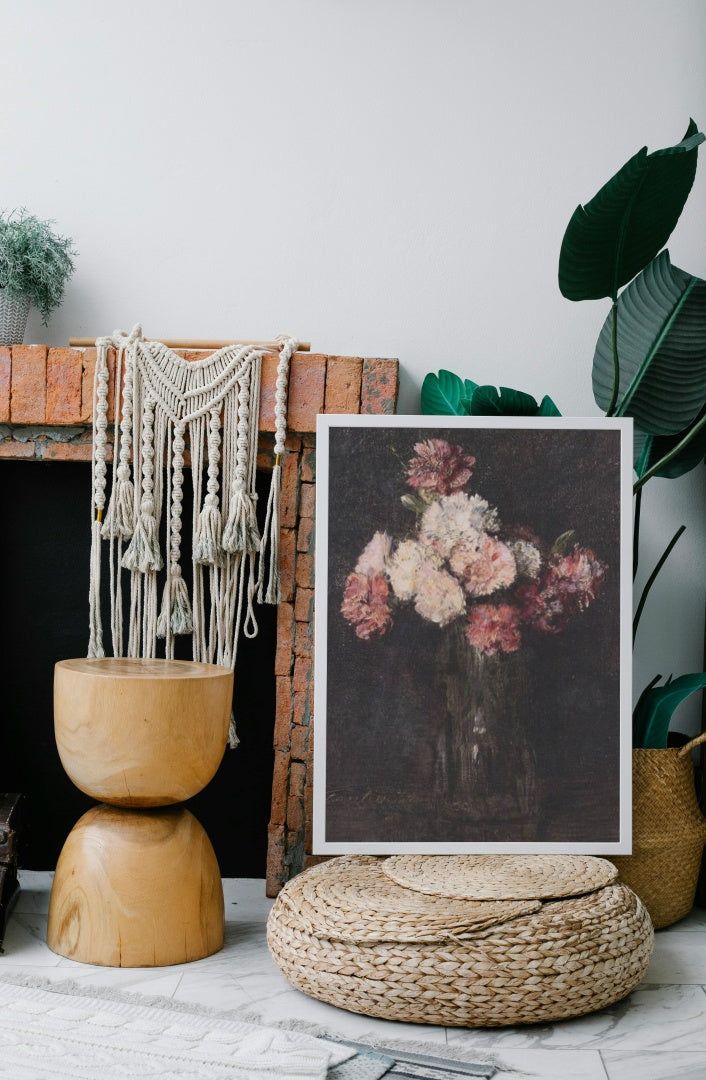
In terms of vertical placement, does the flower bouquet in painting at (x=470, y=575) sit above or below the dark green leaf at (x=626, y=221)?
below

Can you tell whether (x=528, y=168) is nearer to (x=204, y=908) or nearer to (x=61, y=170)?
(x=61, y=170)

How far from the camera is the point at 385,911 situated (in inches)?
62.1

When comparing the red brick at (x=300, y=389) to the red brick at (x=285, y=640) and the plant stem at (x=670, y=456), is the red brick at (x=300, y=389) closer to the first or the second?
the red brick at (x=285, y=640)

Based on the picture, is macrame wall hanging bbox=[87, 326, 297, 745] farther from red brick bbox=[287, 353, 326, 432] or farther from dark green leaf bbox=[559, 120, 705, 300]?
dark green leaf bbox=[559, 120, 705, 300]

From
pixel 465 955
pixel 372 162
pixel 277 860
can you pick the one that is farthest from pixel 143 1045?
pixel 372 162

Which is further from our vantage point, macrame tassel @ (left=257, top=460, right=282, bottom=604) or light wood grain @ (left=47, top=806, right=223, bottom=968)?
macrame tassel @ (left=257, top=460, right=282, bottom=604)

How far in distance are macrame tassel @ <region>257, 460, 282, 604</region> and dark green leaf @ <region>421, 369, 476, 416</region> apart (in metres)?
0.39

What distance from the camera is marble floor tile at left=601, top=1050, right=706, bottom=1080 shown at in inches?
55.6

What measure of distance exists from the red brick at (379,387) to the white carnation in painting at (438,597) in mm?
408

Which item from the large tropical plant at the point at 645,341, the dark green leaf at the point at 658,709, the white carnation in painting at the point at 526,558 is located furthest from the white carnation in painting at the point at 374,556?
the dark green leaf at the point at 658,709

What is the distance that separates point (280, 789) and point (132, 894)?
493 millimetres

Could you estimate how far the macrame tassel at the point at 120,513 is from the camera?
2094 millimetres

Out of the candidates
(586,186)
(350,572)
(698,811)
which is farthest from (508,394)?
(698,811)

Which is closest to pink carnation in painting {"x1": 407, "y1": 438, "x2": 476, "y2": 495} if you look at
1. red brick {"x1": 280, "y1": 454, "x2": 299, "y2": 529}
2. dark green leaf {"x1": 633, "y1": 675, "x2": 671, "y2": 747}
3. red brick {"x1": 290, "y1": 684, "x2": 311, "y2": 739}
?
red brick {"x1": 280, "y1": 454, "x2": 299, "y2": 529}
